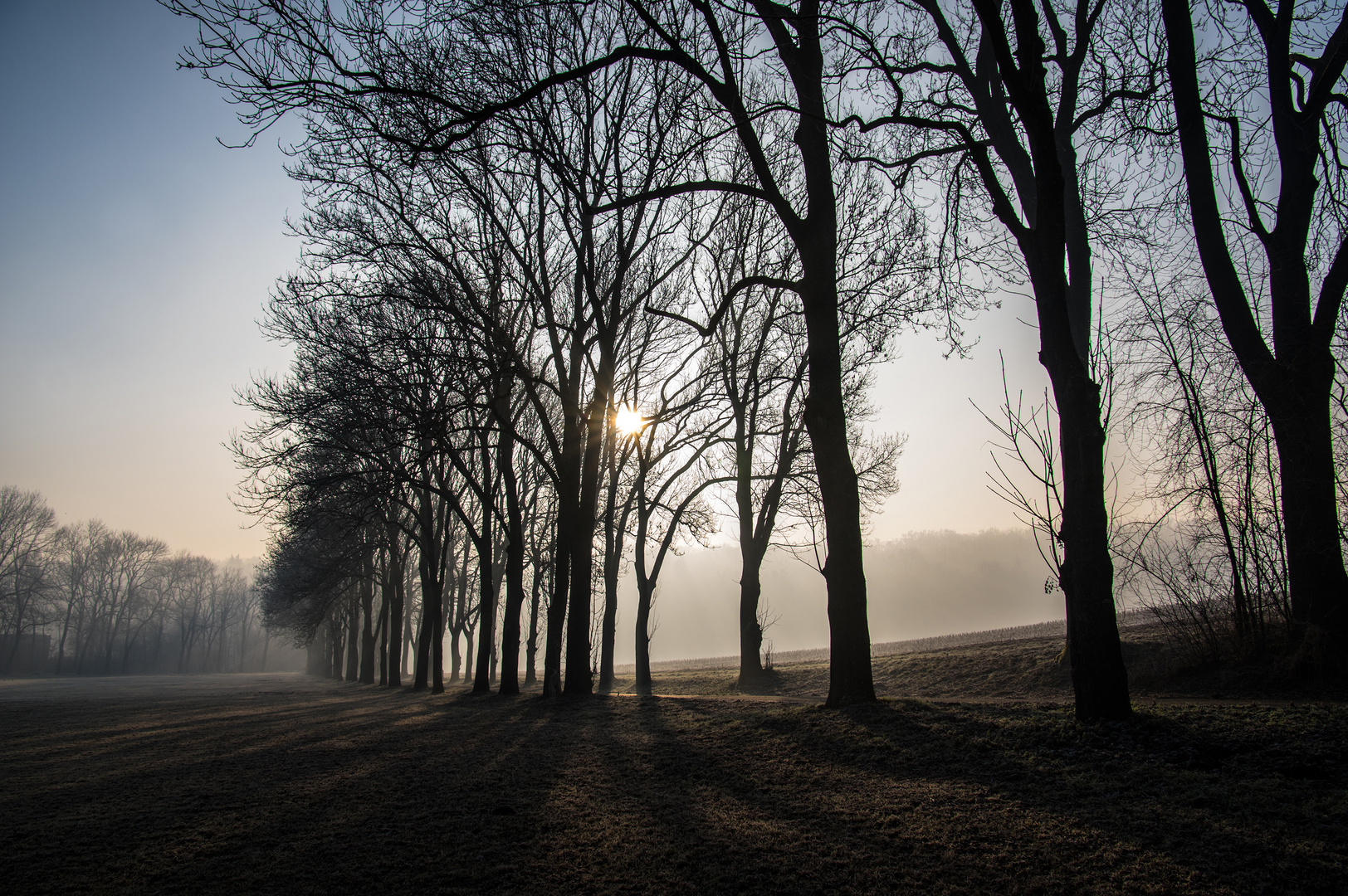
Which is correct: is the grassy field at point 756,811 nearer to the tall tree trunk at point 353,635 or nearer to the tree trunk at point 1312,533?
the tree trunk at point 1312,533

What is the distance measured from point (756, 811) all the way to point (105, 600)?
9091 cm

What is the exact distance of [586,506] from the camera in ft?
37.4

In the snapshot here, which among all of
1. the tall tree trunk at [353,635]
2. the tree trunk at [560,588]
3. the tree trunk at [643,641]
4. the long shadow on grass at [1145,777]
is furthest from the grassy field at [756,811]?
the tall tree trunk at [353,635]

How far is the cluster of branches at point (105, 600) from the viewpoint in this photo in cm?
5456

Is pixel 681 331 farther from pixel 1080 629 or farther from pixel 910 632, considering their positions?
pixel 910 632

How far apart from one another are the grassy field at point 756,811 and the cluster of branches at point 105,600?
179 ft

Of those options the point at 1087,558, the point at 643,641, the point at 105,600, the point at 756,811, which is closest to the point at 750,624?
the point at 643,641

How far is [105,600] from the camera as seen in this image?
68.5 m

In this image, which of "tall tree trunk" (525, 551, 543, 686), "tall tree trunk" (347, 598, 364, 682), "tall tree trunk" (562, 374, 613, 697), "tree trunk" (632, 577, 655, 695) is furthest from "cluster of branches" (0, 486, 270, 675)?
"tall tree trunk" (562, 374, 613, 697)

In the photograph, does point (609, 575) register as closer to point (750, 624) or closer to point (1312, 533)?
point (750, 624)

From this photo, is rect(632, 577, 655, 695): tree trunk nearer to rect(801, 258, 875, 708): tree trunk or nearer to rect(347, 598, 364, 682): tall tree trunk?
rect(801, 258, 875, 708): tree trunk

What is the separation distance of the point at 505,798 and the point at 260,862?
136 centimetres

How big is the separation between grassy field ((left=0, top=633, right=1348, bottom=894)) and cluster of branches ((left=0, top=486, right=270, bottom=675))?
5468cm

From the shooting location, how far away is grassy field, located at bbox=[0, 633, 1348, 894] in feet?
8.50
